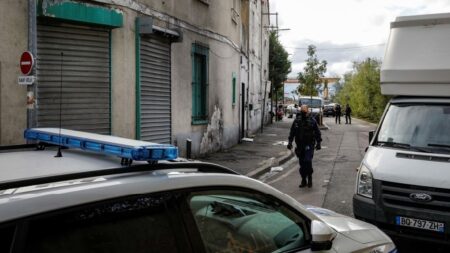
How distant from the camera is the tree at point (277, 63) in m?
50.6

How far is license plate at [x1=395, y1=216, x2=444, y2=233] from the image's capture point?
5.54 metres

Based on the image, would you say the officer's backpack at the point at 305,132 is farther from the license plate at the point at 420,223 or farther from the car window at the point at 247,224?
the car window at the point at 247,224

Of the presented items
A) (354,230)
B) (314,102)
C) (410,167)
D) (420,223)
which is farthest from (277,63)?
(354,230)

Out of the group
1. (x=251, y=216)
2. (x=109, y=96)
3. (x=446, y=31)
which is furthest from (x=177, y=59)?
(x=251, y=216)

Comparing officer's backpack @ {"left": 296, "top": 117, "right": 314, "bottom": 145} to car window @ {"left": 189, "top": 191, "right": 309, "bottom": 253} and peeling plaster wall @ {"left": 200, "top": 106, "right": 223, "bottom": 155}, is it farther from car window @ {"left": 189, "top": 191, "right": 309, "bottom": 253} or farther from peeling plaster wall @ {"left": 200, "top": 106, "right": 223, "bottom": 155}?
car window @ {"left": 189, "top": 191, "right": 309, "bottom": 253}

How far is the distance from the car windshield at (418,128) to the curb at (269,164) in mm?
4979

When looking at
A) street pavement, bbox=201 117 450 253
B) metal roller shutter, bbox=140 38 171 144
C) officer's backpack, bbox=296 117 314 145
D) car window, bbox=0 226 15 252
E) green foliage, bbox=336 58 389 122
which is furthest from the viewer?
green foliage, bbox=336 58 389 122

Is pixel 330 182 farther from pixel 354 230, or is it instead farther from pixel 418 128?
pixel 354 230

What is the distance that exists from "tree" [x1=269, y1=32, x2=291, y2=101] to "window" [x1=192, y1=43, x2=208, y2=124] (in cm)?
3505

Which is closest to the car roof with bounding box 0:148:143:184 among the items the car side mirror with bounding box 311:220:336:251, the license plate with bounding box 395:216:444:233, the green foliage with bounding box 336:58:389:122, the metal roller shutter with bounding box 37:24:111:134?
the car side mirror with bounding box 311:220:336:251

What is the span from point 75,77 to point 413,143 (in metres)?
6.43

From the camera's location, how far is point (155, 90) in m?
12.3

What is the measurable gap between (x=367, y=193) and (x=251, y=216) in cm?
360

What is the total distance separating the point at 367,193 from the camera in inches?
242
